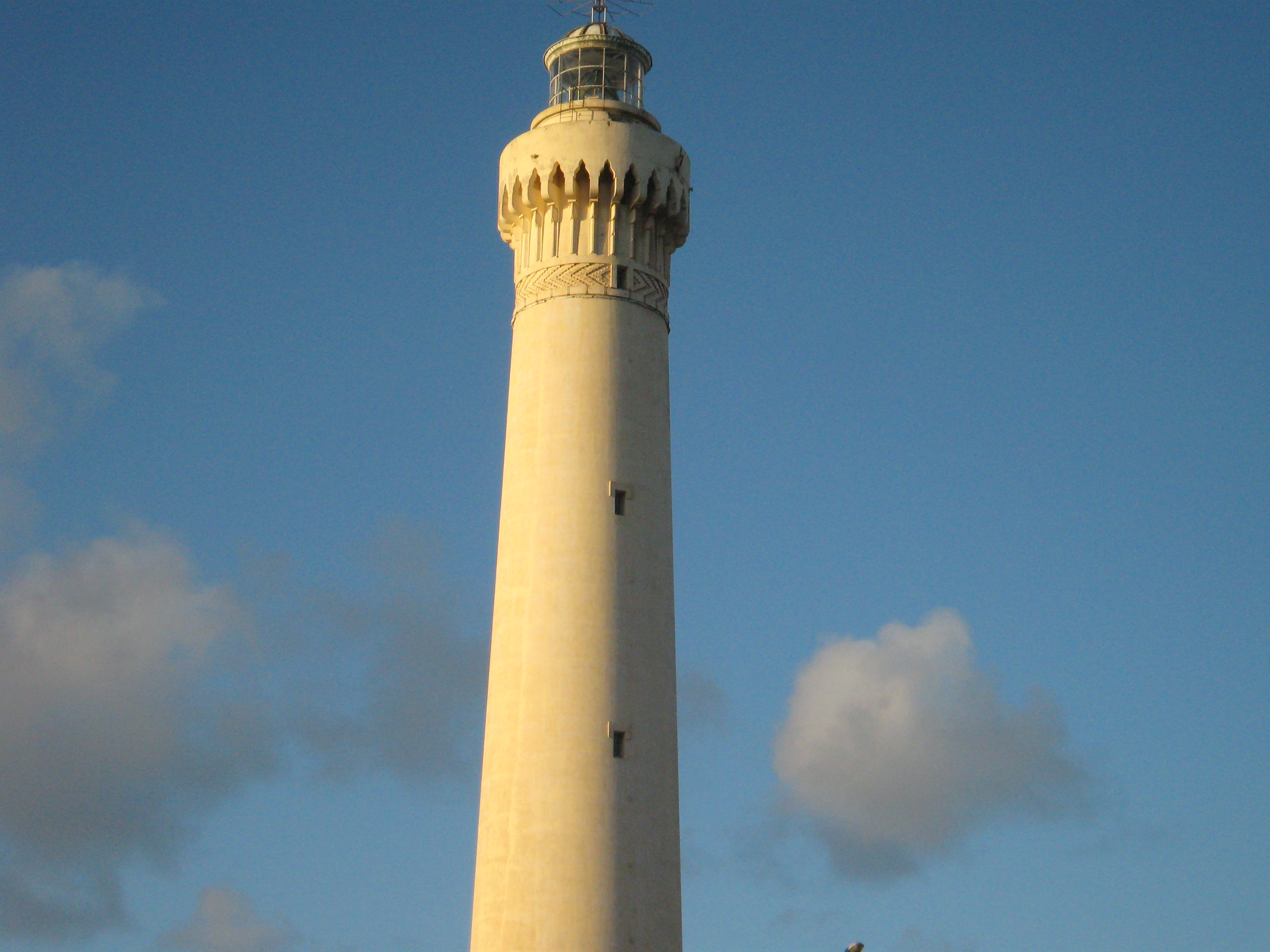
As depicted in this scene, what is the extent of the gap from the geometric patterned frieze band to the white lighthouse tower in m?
0.04

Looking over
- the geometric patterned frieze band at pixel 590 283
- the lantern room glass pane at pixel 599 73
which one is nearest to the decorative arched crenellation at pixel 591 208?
the geometric patterned frieze band at pixel 590 283

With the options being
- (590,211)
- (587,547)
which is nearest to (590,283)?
(590,211)

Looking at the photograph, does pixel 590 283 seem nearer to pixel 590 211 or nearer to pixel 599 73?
pixel 590 211

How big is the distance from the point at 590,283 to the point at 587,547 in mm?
6526

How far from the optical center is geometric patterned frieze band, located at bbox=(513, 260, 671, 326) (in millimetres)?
40844

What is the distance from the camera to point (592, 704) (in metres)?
37.3

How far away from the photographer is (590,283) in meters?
40.9

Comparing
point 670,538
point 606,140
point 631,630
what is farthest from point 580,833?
point 606,140

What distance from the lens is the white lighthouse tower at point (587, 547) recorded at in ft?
119

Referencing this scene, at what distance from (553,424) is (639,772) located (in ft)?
26.8

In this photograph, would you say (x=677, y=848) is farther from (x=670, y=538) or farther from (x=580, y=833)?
(x=670, y=538)

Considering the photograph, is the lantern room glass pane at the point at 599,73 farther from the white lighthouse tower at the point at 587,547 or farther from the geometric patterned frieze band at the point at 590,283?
the geometric patterned frieze band at the point at 590,283

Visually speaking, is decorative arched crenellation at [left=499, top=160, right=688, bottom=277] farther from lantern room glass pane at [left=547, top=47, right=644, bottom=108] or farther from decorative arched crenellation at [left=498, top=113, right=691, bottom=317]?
lantern room glass pane at [left=547, top=47, right=644, bottom=108]

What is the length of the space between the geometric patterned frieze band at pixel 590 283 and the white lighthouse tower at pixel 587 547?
41mm
